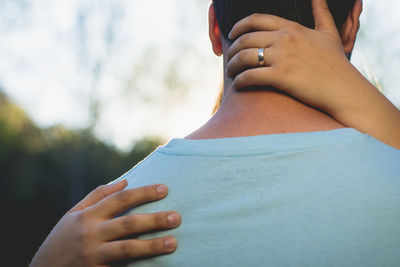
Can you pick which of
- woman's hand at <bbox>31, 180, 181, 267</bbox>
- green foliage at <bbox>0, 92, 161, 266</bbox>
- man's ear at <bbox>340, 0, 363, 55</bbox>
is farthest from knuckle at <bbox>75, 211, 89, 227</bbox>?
green foliage at <bbox>0, 92, 161, 266</bbox>

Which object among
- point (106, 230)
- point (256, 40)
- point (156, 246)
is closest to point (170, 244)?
point (156, 246)

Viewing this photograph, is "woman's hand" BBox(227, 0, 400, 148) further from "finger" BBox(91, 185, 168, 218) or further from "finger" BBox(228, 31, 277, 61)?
"finger" BBox(91, 185, 168, 218)

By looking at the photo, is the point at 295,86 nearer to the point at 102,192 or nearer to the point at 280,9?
the point at 280,9

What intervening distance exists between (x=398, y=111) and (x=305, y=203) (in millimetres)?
805

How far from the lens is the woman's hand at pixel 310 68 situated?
1.29 meters

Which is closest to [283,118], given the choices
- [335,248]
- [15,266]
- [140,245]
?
[335,248]

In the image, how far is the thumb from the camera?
1.36m

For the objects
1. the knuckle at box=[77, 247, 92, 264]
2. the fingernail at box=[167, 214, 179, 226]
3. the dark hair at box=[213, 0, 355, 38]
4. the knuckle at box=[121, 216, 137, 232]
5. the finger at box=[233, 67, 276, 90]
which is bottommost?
the knuckle at box=[77, 247, 92, 264]

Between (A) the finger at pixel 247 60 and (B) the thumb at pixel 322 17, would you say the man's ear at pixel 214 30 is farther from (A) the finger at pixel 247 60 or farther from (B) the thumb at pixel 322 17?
(B) the thumb at pixel 322 17

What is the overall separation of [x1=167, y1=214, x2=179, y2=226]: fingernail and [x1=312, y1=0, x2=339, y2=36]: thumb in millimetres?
916

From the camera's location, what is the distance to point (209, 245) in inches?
40.1

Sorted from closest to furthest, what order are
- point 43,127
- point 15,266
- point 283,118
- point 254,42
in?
point 283,118 → point 254,42 → point 15,266 → point 43,127

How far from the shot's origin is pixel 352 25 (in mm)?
1523

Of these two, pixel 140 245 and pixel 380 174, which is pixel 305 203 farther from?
pixel 140 245
